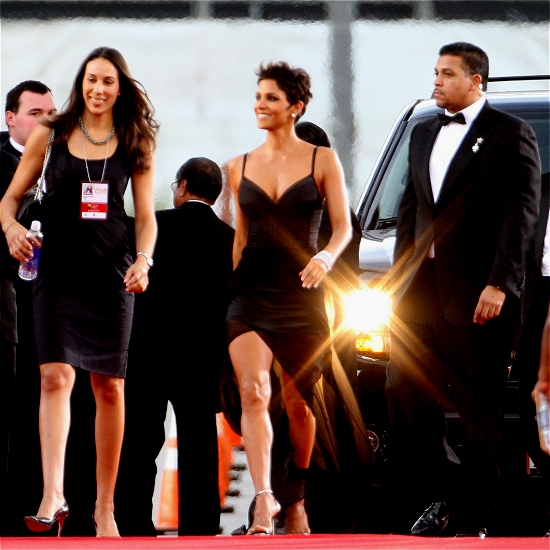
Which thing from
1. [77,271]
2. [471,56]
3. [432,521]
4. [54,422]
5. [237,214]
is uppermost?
[471,56]

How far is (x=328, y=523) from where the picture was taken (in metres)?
6.78

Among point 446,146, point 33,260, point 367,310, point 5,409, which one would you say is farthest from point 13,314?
point 446,146

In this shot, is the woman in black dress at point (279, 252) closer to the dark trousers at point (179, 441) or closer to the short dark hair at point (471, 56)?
the dark trousers at point (179, 441)

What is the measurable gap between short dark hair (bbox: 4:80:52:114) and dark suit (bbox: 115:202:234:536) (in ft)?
2.69

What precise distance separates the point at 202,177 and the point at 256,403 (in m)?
1.36

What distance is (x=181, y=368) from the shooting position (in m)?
6.70

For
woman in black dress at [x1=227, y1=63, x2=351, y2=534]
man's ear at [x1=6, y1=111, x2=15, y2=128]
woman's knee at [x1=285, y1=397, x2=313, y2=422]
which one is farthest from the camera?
man's ear at [x1=6, y1=111, x2=15, y2=128]

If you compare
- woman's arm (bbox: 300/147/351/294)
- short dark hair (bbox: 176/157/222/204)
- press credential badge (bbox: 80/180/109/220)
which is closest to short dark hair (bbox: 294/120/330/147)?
short dark hair (bbox: 176/157/222/204)

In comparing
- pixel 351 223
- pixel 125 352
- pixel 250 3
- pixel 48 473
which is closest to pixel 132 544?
pixel 48 473

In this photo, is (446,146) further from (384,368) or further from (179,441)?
(179,441)

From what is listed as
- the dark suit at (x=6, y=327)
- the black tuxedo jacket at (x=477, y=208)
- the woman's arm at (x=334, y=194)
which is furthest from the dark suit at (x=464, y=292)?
the dark suit at (x=6, y=327)

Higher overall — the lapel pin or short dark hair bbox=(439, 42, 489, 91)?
short dark hair bbox=(439, 42, 489, 91)

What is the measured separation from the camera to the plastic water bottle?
5789 millimetres

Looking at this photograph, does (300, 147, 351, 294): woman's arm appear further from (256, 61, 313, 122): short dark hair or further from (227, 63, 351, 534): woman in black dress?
(256, 61, 313, 122): short dark hair
